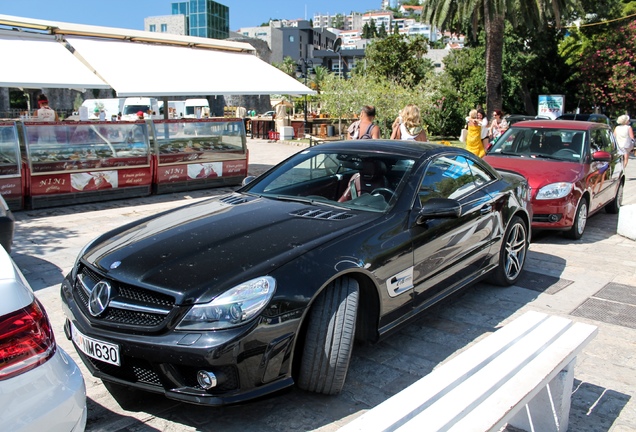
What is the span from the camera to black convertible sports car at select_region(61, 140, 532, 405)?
2.93 meters

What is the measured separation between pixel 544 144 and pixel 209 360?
275 inches

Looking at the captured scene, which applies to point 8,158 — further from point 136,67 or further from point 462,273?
point 462,273

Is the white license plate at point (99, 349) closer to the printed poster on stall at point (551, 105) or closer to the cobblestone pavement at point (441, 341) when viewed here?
the cobblestone pavement at point (441, 341)

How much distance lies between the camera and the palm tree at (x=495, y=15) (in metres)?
19.9

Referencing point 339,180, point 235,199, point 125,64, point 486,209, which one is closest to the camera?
point 235,199

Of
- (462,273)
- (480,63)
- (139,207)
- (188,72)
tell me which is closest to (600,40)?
(480,63)

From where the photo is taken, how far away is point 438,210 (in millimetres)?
4039

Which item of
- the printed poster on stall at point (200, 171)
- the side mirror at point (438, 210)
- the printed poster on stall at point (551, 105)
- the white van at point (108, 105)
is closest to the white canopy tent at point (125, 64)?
the printed poster on stall at point (200, 171)

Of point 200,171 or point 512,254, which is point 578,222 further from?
point 200,171

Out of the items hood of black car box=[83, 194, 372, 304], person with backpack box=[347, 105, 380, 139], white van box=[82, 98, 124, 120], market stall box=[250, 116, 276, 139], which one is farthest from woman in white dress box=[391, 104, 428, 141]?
white van box=[82, 98, 124, 120]

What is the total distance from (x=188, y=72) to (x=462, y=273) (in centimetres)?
1000

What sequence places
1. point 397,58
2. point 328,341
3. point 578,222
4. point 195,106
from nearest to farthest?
point 328,341 → point 578,222 → point 397,58 → point 195,106

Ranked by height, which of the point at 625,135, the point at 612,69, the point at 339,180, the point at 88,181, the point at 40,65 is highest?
the point at 612,69

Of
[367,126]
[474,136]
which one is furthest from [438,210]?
[474,136]
